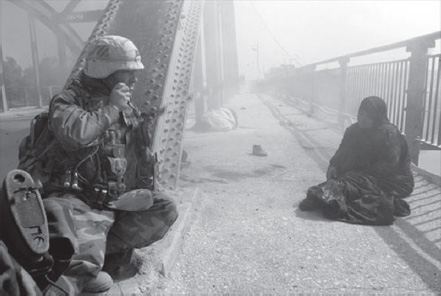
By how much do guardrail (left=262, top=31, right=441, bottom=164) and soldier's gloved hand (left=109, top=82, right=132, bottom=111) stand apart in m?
3.60

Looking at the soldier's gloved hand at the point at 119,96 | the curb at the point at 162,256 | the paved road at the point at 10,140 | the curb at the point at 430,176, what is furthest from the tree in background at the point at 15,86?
the curb at the point at 430,176

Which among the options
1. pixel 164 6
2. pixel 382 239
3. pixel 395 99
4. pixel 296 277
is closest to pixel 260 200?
pixel 382 239

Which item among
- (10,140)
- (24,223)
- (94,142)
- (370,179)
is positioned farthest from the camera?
(10,140)

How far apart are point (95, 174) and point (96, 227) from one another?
0.94ft

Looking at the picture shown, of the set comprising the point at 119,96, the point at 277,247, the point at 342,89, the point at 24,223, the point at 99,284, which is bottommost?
the point at 277,247

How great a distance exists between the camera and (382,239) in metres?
2.86

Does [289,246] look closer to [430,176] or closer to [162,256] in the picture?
[162,256]

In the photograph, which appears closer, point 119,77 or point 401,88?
point 119,77

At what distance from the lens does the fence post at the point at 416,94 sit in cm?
451

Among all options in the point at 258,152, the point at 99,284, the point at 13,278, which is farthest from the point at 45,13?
the point at 13,278

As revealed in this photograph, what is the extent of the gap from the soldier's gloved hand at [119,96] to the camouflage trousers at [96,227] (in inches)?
19.7

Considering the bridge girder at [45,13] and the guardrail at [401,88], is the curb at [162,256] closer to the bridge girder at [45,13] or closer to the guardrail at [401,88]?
the guardrail at [401,88]

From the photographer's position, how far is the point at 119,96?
193 cm

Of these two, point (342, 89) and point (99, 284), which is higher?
point (342, 89)
